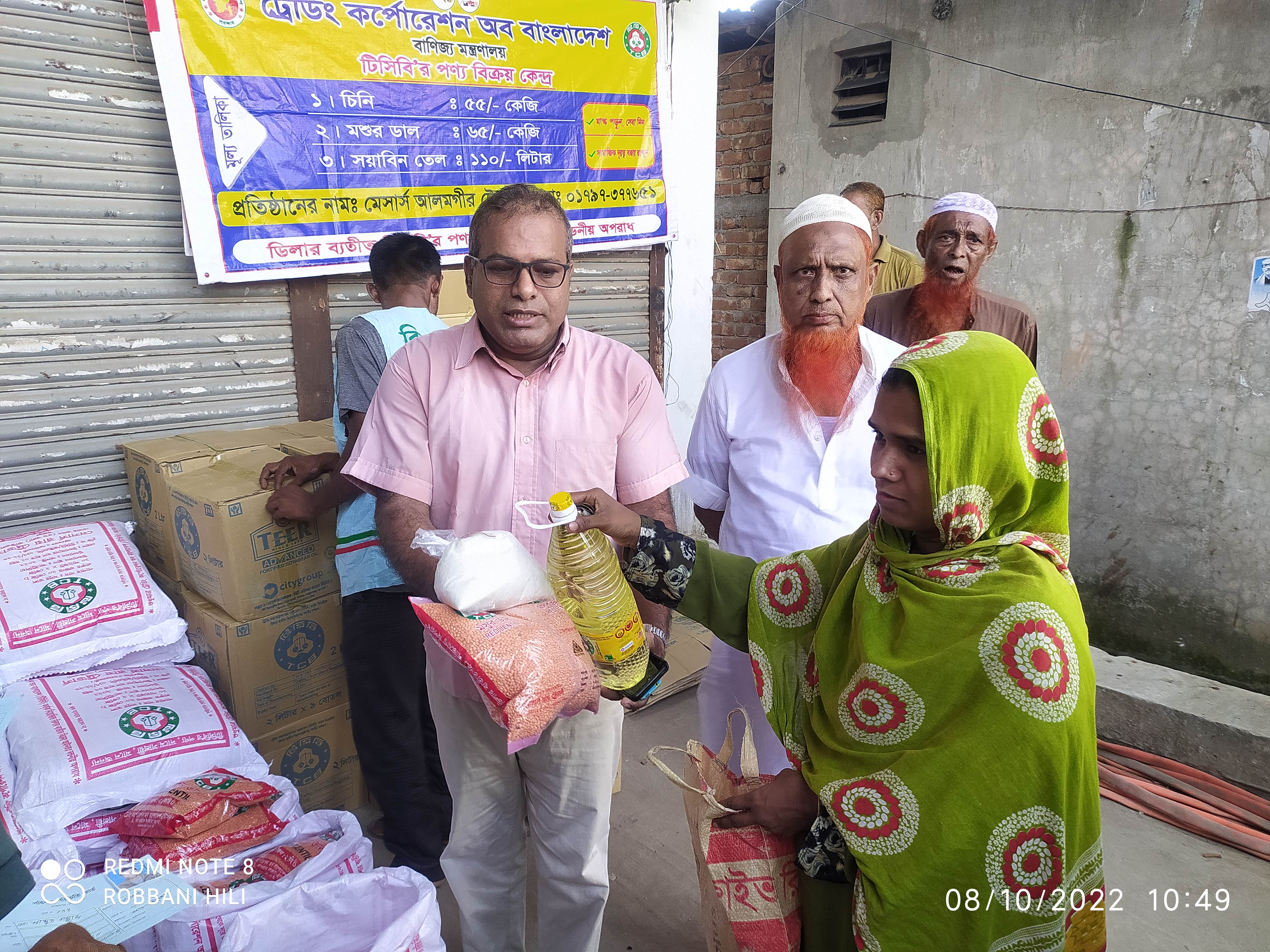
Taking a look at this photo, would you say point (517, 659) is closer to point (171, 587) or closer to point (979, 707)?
point (979, 707)

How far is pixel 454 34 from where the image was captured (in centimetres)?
371

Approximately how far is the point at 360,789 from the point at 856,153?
17.2ft

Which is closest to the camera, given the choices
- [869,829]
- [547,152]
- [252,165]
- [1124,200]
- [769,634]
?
[869,829]

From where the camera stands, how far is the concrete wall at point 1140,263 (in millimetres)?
4219

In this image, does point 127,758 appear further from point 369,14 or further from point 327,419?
point 369,14

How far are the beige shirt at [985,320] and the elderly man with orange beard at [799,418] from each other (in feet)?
4.70

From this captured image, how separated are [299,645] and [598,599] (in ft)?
5.79

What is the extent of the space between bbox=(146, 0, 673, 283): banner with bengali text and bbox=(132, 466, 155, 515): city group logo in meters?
0.82

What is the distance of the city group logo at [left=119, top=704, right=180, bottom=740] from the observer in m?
2.28

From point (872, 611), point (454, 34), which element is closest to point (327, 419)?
point (454, 34)

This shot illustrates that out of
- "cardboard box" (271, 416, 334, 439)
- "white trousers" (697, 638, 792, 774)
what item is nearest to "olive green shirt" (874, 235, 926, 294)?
"white trousers" (697, 638, 792, 774)

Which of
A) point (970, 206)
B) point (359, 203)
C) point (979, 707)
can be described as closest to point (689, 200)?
point (970, 206)

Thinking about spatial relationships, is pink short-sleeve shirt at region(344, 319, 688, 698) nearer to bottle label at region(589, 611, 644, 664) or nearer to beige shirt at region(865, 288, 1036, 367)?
bottle label at region(589, 611, 644, 664)

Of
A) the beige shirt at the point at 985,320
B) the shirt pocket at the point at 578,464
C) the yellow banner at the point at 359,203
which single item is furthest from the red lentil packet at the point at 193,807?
the beige shirt at the point at 985,320
